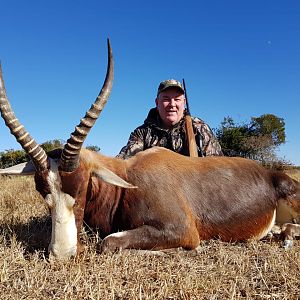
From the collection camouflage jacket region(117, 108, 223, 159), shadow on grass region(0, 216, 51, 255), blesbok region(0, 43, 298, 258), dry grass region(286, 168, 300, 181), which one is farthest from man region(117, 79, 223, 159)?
dry grass region(286, 168, 300, 181)

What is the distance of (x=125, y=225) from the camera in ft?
13.6

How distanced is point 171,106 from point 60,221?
3.60m

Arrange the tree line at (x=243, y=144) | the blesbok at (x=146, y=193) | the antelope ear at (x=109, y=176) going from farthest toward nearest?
the tree line at (x=243, y=144), the antelope ear at (x=109, y=176), the blesbok at (x=146, y=193)

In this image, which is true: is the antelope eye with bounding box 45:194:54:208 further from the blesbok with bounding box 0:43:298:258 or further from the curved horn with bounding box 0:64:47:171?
the curved horn with bounding box 0:64:47:171

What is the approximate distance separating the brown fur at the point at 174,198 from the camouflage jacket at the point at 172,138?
1571 mm

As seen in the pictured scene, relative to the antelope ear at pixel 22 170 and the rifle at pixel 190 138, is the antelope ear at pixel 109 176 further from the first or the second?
the rifle at pixel 190 138

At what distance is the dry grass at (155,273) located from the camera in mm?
2811

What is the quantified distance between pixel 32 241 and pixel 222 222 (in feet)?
6.84

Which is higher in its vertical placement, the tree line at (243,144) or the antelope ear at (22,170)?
the tree line at (243,144)

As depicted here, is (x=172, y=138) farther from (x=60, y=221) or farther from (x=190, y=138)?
(x=60, y=221)

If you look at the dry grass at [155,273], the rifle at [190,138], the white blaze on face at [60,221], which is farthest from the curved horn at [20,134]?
the rifle at [190,138]

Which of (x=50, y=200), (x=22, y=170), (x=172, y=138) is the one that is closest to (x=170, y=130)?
(x=172, y=138)

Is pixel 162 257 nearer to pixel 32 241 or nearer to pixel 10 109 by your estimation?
pixel 32 241

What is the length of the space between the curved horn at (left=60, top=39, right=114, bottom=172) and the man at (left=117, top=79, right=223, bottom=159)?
289cm
